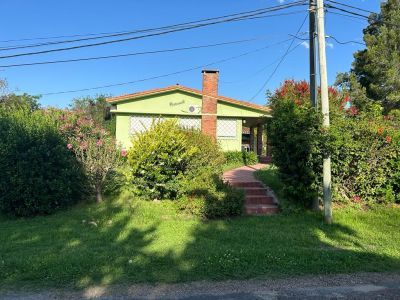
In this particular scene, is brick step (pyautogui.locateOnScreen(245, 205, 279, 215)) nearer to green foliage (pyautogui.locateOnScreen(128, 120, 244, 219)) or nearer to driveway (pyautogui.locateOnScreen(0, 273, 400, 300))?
green foliage (pyautogui.locateOnScreen(128, 120, 244, 219))

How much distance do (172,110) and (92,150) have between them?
35.1 ft

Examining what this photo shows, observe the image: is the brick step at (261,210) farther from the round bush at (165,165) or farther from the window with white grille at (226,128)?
the window with white grille at (226,128)

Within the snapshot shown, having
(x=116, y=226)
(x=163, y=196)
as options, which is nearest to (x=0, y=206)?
(x=116, y=226)

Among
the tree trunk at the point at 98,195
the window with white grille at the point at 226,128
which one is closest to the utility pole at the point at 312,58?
the tree trunk at the point at 98,195

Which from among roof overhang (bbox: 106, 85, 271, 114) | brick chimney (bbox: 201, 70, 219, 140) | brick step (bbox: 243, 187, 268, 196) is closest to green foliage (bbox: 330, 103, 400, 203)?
brick step (bbox: 243, 187, 268, 196)

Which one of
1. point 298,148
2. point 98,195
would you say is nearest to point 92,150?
point 98,195

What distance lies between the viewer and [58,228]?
28.3 feet

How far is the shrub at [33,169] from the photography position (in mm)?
9766

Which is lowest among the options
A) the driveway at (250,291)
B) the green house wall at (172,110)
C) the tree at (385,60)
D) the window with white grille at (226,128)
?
the driveway at (250,291)

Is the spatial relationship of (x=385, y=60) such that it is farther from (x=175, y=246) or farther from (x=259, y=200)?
(x=175, y=246)

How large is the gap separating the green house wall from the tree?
7413 mm

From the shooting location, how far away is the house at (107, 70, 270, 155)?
20.7 metres

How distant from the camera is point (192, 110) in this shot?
69.1 feet

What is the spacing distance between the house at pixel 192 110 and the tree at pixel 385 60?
7.06 m
